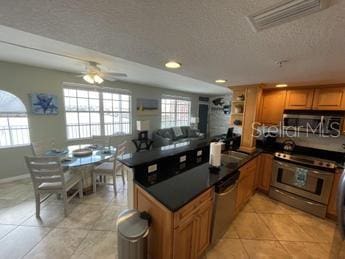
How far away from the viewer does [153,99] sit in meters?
6.00

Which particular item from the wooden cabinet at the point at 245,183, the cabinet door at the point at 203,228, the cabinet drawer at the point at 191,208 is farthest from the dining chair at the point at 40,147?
the wooden cabinet at the point at 245,183

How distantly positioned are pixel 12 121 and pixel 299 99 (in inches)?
229

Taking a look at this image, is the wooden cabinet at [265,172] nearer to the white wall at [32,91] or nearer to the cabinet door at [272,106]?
the cabinet door at [272,106]

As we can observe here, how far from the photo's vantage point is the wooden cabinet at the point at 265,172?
3.02 meters

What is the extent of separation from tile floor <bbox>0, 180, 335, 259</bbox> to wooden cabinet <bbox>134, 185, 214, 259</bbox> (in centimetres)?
47

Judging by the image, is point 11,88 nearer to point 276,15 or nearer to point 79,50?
point 79,50

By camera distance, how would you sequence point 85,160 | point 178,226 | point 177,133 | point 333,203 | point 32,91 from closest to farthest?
point 178,226, point 333,203, point 85,160, point 32,91, point 177,133

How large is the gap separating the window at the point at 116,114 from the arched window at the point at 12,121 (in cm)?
188

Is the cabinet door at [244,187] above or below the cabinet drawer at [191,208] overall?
below

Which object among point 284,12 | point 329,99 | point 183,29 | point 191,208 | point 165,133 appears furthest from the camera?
point 165,133

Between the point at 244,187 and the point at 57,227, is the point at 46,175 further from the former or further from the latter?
the point at 244,187

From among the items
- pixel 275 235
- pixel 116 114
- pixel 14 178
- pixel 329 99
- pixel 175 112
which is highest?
pixel 329 99

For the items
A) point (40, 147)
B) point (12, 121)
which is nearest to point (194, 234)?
point (40, 147)

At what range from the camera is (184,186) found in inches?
64.1
